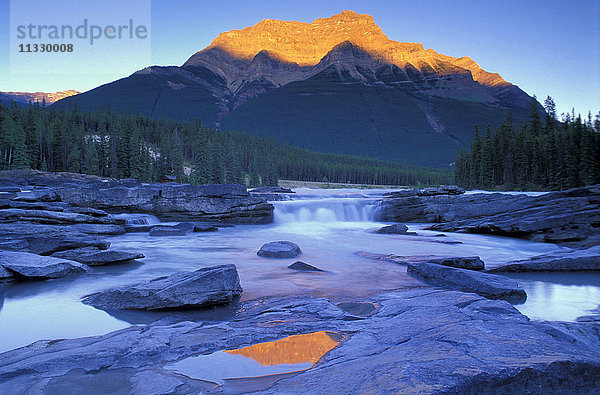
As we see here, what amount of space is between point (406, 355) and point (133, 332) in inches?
169

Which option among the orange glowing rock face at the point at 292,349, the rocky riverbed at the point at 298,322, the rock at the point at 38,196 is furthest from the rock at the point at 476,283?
the rock at the point at 38,196

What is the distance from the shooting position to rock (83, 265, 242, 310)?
723cm

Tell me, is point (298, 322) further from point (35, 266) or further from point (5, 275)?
point (5, 275)

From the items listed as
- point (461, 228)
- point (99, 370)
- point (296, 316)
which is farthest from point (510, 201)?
point (99, 370)

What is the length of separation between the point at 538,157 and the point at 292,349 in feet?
210

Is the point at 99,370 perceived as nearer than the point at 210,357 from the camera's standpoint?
Yes

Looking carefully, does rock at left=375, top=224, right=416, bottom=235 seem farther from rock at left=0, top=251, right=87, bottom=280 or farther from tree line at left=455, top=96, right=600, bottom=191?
tree line at left=455, top=96, right=600, bottom=191

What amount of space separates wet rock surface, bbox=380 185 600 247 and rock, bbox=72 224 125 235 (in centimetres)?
1975

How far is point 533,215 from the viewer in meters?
19.9

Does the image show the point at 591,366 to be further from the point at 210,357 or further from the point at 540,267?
the point at 540,267

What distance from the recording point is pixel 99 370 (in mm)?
4293

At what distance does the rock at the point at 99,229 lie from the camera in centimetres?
1634

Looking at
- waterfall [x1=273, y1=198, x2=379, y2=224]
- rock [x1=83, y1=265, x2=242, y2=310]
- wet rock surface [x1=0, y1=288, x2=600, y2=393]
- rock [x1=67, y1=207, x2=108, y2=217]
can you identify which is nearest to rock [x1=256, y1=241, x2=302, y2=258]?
rock [x1=83, y1=265, x2=242, y2=310]

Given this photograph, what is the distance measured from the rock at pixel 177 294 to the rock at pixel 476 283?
17.5 feet
